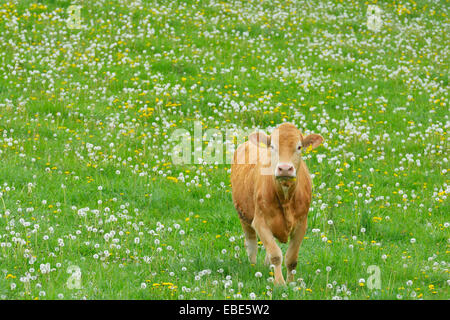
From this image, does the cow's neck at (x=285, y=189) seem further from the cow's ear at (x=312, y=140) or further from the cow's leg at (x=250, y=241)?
the cow's leg at (x=250, y=241)

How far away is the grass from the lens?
9.02 meters

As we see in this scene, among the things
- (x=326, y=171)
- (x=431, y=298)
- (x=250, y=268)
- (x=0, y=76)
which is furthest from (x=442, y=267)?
(x=0, y=76)

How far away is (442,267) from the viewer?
945 cm

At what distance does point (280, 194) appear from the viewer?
8586 millimetres

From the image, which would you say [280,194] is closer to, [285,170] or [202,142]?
[285,170]

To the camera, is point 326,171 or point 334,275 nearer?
point 334,275

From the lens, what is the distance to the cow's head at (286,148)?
7953 mm

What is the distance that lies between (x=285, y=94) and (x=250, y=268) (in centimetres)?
1006

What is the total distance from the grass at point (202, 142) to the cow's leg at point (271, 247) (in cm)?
28

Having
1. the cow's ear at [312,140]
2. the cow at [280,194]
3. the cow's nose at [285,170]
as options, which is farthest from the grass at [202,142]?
the cow's ear at [312,140]

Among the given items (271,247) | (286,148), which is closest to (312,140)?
(286,148)

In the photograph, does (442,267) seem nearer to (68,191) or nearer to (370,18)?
(68,191)

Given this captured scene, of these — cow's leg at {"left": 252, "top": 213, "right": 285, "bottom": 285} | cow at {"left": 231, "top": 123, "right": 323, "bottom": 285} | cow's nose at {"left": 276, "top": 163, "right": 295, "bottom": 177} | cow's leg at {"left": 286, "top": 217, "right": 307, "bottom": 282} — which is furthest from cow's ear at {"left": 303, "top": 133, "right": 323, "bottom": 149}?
cow's leg at {"left": 252, "top": 213, "right": 285, "bottom": 285}

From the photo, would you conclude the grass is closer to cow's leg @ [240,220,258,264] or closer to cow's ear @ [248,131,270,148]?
cow's leg @ [240,220,258,264]
